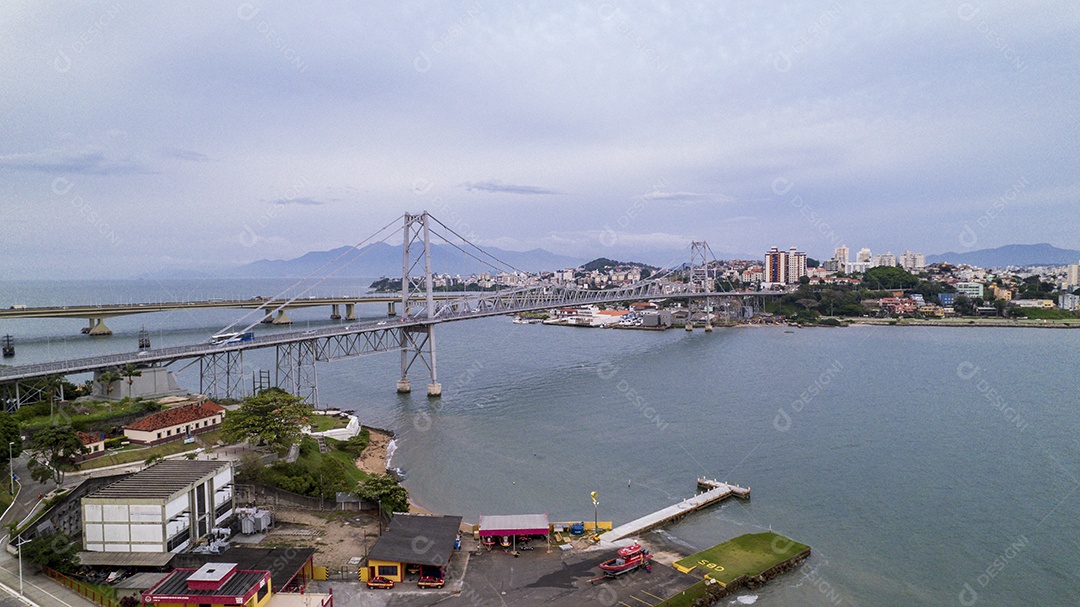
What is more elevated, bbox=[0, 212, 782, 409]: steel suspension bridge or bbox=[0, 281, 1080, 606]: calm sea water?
bbox=[0, 212, 782, 409]: steel suspension bridge

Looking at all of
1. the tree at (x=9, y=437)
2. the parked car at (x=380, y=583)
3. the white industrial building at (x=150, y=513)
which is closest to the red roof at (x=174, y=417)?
the tree at (x=9, y=437)

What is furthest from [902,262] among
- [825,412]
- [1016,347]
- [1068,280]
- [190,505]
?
[190,505]

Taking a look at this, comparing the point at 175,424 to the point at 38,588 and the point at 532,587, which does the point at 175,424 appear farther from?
the point at 532,587

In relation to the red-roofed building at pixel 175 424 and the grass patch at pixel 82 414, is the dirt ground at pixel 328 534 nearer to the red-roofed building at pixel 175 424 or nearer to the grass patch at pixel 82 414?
the red-roofed building at pixel 175 424

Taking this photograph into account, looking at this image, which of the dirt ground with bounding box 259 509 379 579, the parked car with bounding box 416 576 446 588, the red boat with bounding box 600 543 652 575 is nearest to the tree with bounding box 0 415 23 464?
the dirt ground with bounding box 259 509 379 579

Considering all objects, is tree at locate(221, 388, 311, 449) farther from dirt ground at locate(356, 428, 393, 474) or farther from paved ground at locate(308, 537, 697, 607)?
paved ground at locate(308, 537, 697, 607)

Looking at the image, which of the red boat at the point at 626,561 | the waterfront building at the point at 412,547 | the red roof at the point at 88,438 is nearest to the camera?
the waterfront building at the point at 412,547
